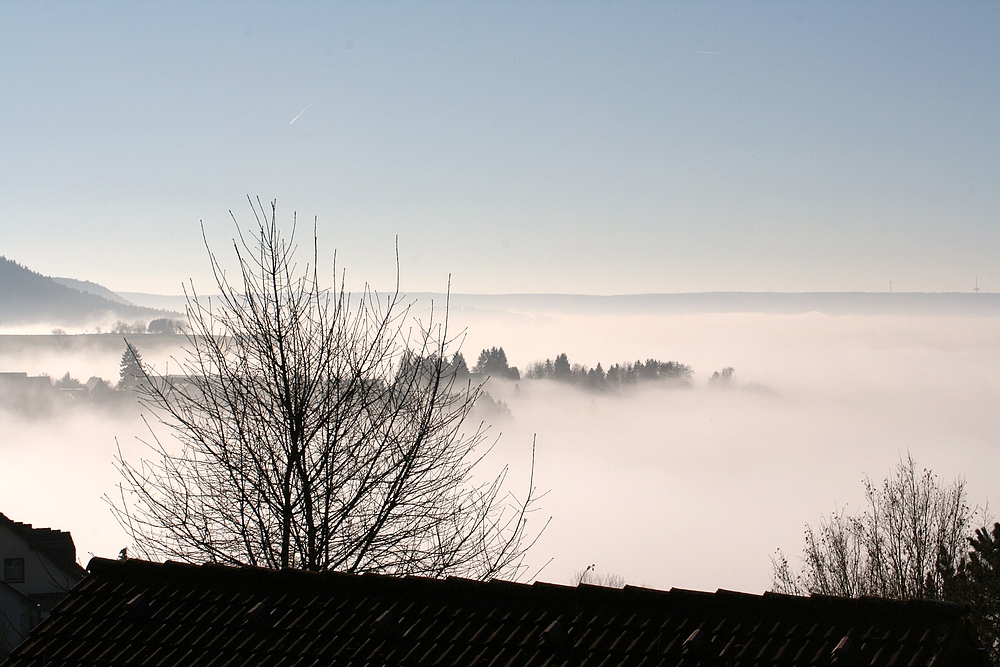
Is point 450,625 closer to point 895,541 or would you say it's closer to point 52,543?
point 895,541

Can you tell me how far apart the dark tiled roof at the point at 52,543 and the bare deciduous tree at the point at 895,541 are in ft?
91.5

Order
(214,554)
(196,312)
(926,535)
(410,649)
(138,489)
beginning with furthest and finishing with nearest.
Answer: (926,535) < (196,312) < (138,489) < (214,554) < (410,649)

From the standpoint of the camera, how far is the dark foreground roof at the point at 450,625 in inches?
230

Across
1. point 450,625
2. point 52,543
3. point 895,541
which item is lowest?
point 52,543

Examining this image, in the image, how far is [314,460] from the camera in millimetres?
11562

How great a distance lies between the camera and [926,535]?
30203 millimetres

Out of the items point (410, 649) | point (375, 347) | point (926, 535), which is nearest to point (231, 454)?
point (375, 347)

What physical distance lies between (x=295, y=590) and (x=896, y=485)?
29.4 metres

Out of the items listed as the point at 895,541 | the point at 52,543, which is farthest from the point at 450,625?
the point at 52,543

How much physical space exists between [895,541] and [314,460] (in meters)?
25.6

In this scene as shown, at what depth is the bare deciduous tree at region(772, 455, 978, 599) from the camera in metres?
28.8

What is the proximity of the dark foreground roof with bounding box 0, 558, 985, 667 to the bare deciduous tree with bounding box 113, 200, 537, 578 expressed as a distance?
143 inches

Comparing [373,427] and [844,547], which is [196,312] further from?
[844,547]

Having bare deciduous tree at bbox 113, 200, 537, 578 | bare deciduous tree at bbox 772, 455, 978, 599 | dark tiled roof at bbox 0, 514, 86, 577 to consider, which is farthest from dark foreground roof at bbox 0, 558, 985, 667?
dark tiled roof at bbox 0, 514, 86, 577
